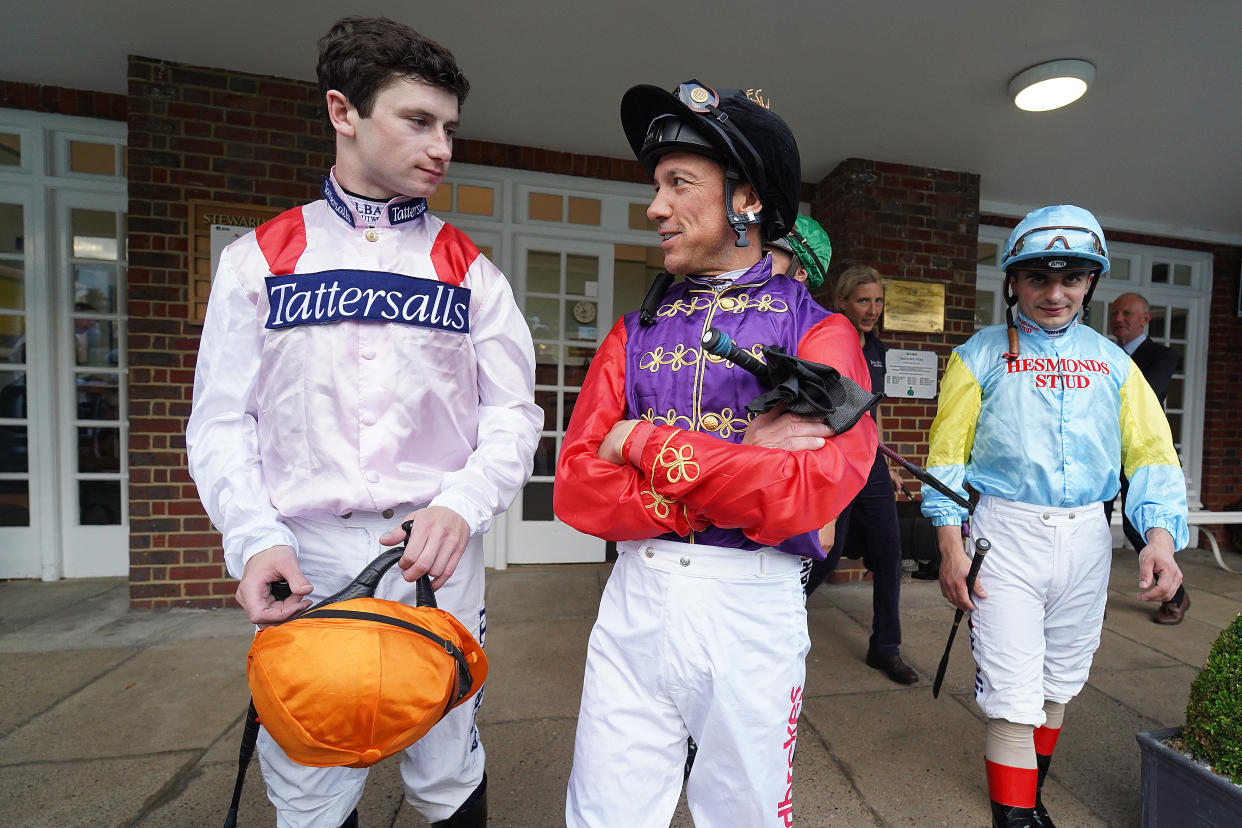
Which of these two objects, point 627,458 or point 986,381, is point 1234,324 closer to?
point 986,381

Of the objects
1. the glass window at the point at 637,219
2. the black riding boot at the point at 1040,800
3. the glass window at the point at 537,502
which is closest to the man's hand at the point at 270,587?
the black riding boot at the point at 1040,800

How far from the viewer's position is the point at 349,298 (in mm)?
1306

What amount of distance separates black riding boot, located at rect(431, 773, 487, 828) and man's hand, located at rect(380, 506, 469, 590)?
70 cm

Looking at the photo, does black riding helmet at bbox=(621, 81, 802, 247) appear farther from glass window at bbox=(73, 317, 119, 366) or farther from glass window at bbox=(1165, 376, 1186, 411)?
glass window at bbox=(1165, 376, 1186, 411)

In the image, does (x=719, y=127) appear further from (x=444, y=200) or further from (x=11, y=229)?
(x=11, y=229)

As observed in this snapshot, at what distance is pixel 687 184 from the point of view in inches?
49.3

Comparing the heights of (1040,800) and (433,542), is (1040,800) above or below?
below

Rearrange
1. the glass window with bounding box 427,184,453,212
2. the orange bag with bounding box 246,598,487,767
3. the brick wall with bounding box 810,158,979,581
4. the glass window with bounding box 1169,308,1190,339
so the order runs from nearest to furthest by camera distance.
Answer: the orange bag with bounding box 246,598,487,767
the glass window with bounding box 427,184,453,212
the brick wall with bounding box 810,158,979,581
the glass window with bounding box 1169,308,1190,339

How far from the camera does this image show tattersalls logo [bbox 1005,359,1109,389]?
1.87m

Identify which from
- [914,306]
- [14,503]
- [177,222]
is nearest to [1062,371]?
[914,306]

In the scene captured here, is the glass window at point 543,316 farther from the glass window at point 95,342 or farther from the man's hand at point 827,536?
→ the man's hand at point 827,536

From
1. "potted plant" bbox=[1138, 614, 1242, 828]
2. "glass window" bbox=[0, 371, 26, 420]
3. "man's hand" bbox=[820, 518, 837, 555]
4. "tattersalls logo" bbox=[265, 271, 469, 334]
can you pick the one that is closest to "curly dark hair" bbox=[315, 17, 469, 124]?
"tattersalls logo" bbox=[265, 271, 469, 334]

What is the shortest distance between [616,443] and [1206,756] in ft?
6.48

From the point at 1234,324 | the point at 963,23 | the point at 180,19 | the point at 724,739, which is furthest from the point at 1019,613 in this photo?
the point at 1234,324
